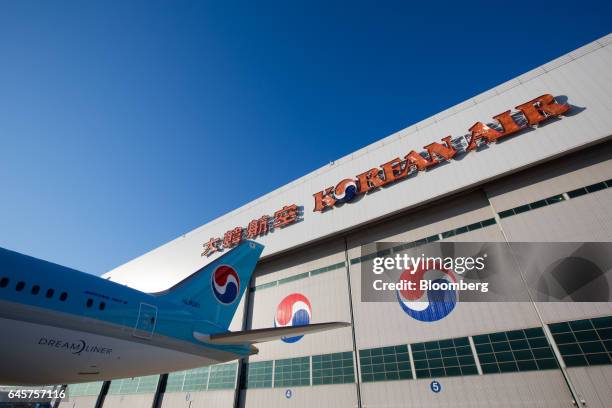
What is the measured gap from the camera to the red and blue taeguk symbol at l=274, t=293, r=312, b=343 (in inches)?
938

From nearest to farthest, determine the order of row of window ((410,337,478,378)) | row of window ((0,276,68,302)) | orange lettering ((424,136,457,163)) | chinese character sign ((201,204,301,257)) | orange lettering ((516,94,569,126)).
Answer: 1. row of window ((0,276,68,302))
2. row of window ((410,337,478,378))
3. orange lettering ((516,94,569,126))
4. orange lettering ((424,136,457,163))
5. chinese character sign ((201,204,301,257))

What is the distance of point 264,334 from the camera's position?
9.83 metres

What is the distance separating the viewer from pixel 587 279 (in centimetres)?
1499

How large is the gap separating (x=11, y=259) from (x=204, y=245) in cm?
2643

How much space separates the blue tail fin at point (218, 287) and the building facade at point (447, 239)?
10.3m

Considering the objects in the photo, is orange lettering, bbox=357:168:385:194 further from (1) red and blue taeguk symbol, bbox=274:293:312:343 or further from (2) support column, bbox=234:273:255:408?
(2) support column, bbox=234:273:255:408

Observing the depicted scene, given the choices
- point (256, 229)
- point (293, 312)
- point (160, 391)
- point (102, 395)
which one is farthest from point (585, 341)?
point (102, 395)

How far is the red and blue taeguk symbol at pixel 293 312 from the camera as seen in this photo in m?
23.8

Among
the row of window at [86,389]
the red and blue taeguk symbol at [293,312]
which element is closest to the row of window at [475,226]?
the red and blue taeguk symbol at [293,312]

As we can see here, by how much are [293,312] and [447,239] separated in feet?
46.1

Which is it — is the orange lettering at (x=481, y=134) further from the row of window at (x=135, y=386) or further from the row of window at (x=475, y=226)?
the row of window at (x=135, y=386)

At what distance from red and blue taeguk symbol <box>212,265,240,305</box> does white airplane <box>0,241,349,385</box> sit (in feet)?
4.79

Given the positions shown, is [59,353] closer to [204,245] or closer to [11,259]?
[11,259]

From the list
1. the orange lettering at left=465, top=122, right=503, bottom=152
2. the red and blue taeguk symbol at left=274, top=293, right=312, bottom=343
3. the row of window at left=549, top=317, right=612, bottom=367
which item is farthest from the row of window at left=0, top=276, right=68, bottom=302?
the orange lettering at left=465, top=122, right=503, bottom=152
